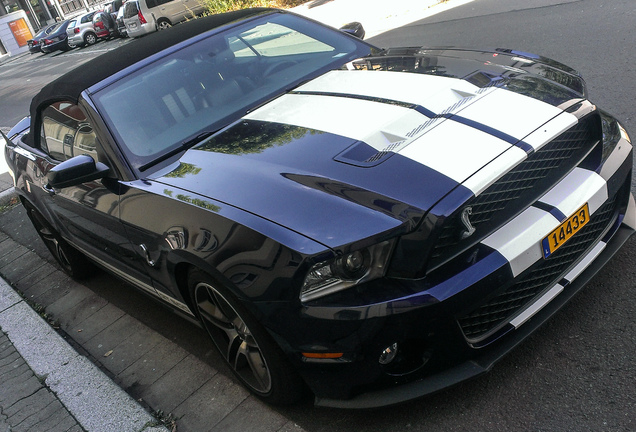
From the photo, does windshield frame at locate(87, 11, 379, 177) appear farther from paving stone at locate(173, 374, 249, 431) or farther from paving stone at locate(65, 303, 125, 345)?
paving stone at locate(65, 303, 125, 345)

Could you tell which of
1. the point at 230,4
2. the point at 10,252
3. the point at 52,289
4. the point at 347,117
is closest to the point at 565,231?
the point at 347,117

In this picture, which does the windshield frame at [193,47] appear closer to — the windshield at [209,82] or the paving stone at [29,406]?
the windshield at [209,82]

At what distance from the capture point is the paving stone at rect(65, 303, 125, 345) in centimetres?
420

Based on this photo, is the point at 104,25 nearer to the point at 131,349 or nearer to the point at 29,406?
the point at 131,349

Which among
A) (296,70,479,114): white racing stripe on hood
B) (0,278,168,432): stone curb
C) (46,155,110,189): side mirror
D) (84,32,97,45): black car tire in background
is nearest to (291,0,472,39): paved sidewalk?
(296,70,479,114): white racing stripe on hood

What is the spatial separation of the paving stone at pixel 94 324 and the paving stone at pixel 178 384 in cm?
93

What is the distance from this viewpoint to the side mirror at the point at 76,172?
124 inches

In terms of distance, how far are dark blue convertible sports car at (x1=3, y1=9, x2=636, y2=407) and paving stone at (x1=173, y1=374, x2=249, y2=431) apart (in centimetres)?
18

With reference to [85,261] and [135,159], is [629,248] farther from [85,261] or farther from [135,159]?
[85,261]

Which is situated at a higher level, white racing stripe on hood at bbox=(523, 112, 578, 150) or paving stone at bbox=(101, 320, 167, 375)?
white racing stripe on hood at bbox=(523, 112, 578, 150)

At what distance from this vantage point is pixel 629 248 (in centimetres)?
314

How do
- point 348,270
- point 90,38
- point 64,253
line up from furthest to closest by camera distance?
point 90,38, point 64,253, point 348,270

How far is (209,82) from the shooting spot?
3.57m

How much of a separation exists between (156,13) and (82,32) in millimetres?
11587
